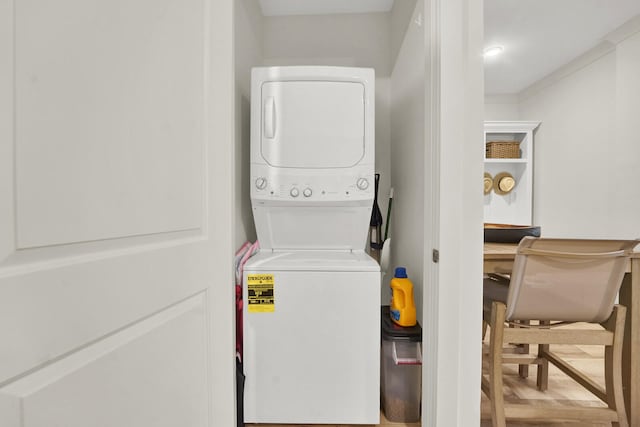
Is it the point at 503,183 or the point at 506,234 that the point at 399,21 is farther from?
the point at 503,183

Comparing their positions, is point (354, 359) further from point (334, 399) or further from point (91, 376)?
point (91, 376)

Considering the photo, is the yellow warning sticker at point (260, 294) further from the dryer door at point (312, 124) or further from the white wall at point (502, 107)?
the white wall at point (502, 107)

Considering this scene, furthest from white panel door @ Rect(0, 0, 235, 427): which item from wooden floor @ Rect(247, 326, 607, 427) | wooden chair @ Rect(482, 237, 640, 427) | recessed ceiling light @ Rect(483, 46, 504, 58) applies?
recessed ceiling light @ Rect(483, 46, 504, 58)

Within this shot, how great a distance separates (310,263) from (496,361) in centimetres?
99

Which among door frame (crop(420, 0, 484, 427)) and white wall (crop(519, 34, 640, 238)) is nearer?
door frame (crop(420, 0, 484, 427))

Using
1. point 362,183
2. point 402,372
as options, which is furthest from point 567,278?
point 362,183

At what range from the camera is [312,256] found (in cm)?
168

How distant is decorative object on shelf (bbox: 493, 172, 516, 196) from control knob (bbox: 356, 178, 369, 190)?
3345 mm

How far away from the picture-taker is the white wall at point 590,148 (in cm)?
275

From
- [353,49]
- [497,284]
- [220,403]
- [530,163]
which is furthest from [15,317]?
[530,163]

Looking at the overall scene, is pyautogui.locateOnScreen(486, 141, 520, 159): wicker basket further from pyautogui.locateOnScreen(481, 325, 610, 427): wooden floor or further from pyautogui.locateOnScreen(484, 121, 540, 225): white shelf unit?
pyautogui.locateOnScreen(481, 325, 610, 427): wooden floor

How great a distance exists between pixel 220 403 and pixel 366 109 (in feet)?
4.99

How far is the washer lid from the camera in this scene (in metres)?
1.47

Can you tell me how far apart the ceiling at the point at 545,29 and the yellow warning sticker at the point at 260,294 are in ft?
8.85
